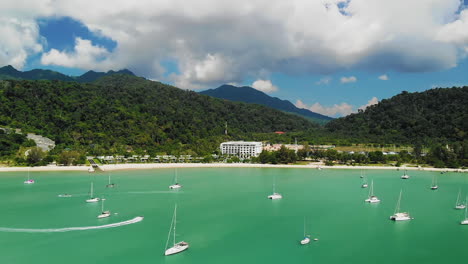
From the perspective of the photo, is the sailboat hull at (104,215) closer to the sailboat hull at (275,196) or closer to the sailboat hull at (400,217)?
the sailboat hull at (275,196)

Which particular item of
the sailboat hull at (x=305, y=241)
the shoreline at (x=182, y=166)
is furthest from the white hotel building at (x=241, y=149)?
the sailboat hull at (x=305, y=241)

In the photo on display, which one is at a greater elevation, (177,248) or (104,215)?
(104,215)

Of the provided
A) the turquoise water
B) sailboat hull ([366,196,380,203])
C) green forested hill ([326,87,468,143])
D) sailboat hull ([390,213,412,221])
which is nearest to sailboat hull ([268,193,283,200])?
the turquoise water

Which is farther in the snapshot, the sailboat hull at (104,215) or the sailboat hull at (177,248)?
the sailboat hull at (104,215)

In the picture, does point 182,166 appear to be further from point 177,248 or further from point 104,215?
point 177,248

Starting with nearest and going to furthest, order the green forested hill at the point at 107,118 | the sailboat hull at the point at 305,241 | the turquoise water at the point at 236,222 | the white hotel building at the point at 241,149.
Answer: the turquoise water at the point at 236,222 < the sailboat hull at the point at 305,241 < the green forested hill at the point at 107,118 < the white hotel building at the point at 241,149

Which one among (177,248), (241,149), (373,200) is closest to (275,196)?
(373,200)

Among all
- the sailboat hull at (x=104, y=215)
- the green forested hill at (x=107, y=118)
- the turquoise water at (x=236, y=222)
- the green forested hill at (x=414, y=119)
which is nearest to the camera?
the turquoise water at (x=236, y=222)
